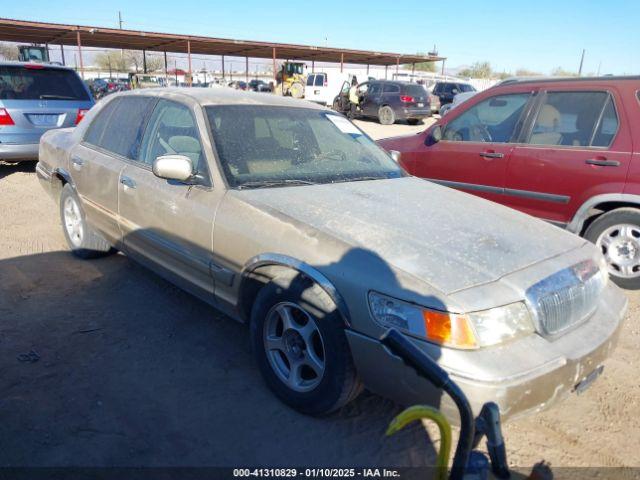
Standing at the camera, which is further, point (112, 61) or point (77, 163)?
point (112, 61)

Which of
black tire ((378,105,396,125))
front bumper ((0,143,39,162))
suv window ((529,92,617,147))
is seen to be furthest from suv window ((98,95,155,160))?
black tire ((378,105,396,125))

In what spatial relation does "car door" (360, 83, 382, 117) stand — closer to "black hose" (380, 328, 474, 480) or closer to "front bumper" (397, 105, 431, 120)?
"front bumper" (397, 105, 431, 120)

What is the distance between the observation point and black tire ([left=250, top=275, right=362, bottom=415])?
7.92 ft

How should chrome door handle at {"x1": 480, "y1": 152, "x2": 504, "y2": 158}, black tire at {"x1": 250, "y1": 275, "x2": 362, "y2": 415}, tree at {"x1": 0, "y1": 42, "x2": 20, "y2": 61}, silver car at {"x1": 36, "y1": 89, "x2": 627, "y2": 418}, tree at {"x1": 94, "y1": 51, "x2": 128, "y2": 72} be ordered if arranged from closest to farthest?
1. silver car at {"x1": 36, "y1": 89, "x2": 627, "y2": 418}
2. black tire at {"x1": 250, "y1": 275, "x2": 362, "y2": 415}
3. chrome door handle at {"x1": 480, "y1": 152, "x2": 504, "y2": 158}
4. tree at {"x1": 0, "y1": 42, "x2": 20, "y2": 61}
5. tree at {"x1": 94, "y1": 51, "x2": 128, "y2": 72}

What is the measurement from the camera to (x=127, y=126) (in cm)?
413

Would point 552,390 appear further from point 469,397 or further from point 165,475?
point 165,475

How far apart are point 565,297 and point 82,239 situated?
4055 millimetres

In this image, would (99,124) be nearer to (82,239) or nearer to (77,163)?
(77,163)

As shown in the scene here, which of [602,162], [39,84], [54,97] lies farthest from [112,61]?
[602,162]

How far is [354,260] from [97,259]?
10.9ft

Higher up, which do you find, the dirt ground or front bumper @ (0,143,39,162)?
front bumper @ (0,143,39,162)

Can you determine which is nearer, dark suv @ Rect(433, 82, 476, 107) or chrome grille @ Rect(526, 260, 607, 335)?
chrome grille @ Rect(526, 260, 607, 335)

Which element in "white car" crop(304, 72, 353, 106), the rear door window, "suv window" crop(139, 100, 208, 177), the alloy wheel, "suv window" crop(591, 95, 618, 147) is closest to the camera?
the alloy wheel

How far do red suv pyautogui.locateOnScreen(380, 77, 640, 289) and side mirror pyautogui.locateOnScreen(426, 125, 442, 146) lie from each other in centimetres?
1
